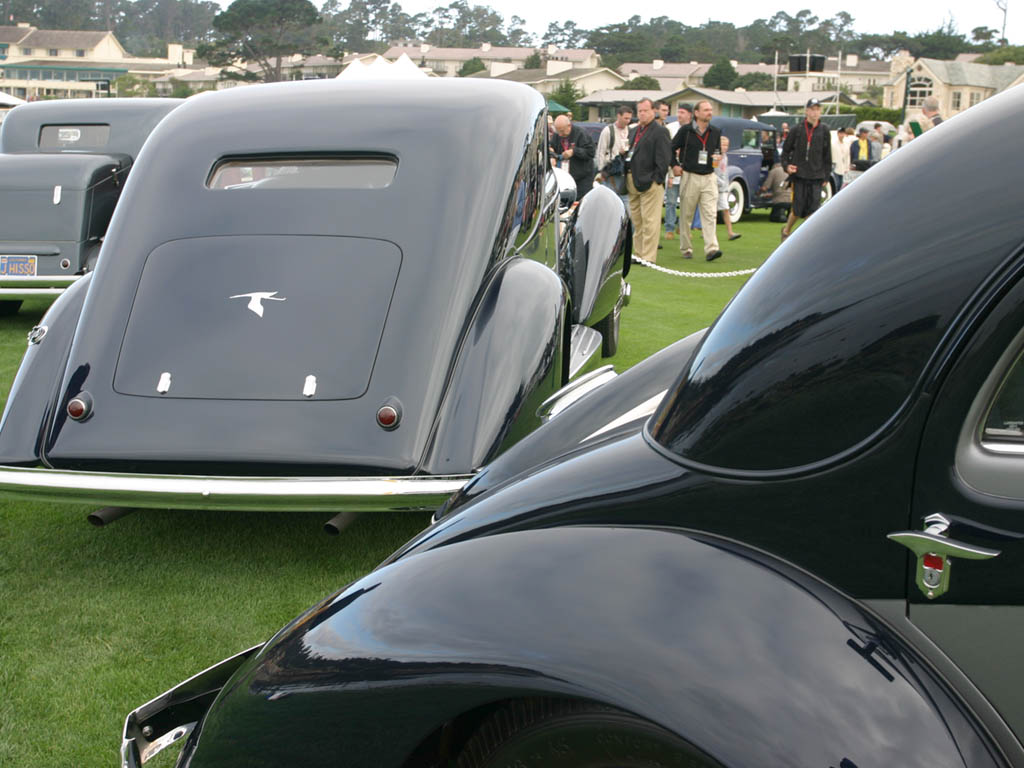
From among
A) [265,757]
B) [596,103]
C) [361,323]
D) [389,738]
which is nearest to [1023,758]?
[389,738]

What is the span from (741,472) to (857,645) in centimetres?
28

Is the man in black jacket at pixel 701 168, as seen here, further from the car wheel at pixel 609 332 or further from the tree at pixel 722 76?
the tree at pixel 722 76

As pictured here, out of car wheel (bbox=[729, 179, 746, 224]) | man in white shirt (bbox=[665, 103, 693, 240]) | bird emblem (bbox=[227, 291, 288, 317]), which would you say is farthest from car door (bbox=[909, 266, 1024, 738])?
car wheel (bbox=[729, 179, 746, 224])

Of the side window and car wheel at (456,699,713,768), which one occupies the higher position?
the side window

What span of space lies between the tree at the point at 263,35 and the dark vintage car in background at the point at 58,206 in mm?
94112

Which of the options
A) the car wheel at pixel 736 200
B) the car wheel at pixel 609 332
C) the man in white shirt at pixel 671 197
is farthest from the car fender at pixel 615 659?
the car wheel at pixel 736 200

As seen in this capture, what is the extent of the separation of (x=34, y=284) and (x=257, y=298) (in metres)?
4.76

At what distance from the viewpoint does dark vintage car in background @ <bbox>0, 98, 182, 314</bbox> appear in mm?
7906

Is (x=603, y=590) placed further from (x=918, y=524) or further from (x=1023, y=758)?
(x=1023, y=758)

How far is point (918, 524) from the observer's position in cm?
136

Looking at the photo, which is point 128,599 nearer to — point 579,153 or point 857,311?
point 857,311

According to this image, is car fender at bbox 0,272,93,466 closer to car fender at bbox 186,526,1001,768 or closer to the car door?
car fender at bbox 186,526,1001,768

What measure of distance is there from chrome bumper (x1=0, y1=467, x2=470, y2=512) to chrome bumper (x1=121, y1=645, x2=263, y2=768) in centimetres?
97

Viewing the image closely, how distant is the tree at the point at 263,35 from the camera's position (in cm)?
9850
